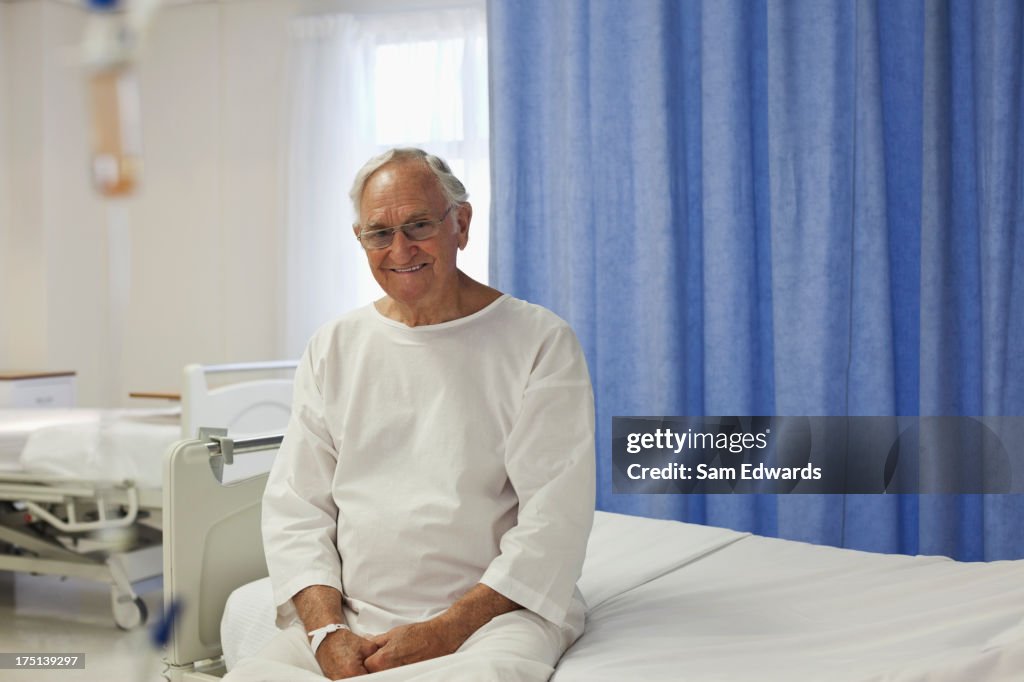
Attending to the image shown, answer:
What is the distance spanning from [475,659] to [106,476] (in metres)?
1.25

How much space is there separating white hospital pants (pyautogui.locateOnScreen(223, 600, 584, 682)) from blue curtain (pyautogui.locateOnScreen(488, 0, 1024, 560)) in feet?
5.70

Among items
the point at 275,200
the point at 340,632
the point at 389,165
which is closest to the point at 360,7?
the point at 275,200

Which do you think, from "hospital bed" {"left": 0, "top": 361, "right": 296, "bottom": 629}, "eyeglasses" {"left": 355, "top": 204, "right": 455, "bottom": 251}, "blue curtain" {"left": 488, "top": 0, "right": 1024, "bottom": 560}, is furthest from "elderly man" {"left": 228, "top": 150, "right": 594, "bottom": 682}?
"blue curtain" {"left": 488, "top": 0, "right": 1024, "bottom": 560}

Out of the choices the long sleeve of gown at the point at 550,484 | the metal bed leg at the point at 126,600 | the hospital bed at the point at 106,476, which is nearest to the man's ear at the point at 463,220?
the long sleeve of gown at the point at 550,484

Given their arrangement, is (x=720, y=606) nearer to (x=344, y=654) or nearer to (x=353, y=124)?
(x=344, y=654)

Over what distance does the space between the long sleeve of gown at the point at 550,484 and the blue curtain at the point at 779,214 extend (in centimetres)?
157

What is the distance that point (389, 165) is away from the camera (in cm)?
179

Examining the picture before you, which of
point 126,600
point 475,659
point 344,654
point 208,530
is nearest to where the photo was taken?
point 126,600

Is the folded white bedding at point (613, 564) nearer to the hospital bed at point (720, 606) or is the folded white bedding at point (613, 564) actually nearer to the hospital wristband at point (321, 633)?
the hospital bed at point (720, 606)

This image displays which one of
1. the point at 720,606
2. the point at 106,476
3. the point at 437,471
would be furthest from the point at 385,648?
the point at 106,476

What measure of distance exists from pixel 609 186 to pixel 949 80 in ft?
3.60

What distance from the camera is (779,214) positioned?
10.3 ft

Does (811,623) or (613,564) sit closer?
(811,623)

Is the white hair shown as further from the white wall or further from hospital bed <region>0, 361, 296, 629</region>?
the white wall
